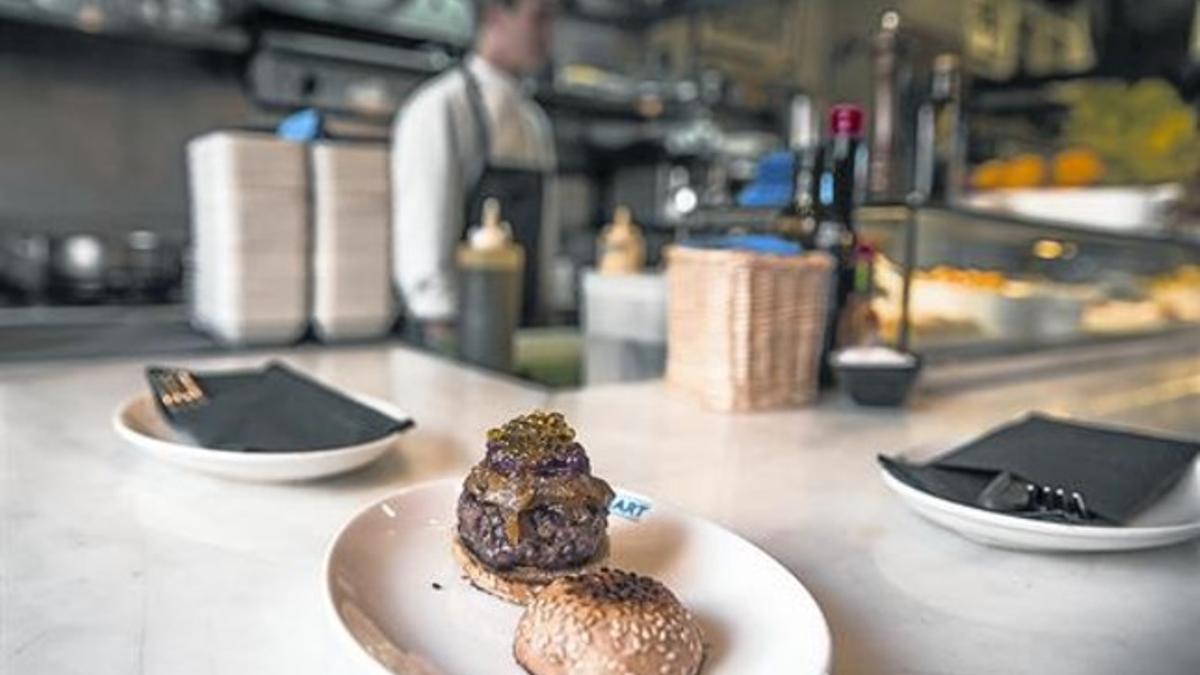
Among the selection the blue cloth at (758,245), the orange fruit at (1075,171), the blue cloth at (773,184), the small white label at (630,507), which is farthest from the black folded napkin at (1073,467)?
the orange fruit at (1075,171)

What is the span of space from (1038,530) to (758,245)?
1.49 feet

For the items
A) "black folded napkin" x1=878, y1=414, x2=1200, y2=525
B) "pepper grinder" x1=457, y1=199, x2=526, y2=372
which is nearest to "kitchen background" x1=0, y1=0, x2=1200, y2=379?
"pepper grinder" x1=457, y1=199, x2=526, y2=372

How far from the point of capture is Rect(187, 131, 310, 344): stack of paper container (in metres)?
1.03

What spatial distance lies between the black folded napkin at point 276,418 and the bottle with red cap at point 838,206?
55 centimetres

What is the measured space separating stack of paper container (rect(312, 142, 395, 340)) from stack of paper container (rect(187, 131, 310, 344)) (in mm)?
20

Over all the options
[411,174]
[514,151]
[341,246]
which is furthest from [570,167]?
[341,246]

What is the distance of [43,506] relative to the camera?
1.73 feet

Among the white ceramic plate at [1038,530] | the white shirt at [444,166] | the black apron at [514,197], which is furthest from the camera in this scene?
the black apron at [514,197]

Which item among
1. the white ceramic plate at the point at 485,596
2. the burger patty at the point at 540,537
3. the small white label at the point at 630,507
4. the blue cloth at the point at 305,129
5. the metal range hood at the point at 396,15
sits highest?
the metal range hood at the point at 396,15

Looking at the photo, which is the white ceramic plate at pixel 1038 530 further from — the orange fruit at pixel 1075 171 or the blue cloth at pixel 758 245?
the orange fruit at pixel 1075 171

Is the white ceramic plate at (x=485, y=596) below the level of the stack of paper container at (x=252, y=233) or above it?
below

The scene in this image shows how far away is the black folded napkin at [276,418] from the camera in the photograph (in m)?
0.58

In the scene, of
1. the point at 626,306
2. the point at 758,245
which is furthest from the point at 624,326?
the point at 758,245

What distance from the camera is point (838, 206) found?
0.93 m
